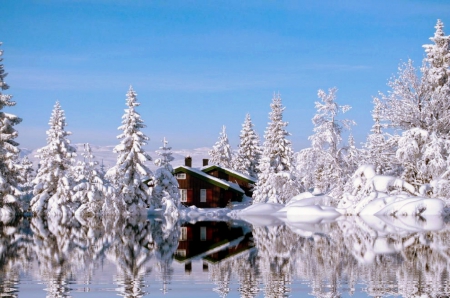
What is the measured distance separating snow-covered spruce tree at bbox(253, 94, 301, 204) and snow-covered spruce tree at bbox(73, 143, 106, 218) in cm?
1698

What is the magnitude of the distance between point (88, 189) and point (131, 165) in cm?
434

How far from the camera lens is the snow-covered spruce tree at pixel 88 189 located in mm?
49781

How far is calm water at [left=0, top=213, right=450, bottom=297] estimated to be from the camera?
12.6 m

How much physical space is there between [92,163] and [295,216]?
1740 centimetres

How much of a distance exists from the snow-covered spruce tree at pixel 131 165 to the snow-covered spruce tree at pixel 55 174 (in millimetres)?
3687

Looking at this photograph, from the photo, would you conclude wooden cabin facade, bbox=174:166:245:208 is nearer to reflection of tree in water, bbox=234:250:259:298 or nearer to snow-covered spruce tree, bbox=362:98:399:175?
snow-covered spruce tree, bbox=362:98:399:175

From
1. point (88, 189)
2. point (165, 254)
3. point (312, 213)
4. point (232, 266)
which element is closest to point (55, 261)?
point (165, 254)

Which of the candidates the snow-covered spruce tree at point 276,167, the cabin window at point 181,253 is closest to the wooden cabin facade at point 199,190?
the snow-covered spruce tree at point 276,167

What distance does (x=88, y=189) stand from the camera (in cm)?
5031

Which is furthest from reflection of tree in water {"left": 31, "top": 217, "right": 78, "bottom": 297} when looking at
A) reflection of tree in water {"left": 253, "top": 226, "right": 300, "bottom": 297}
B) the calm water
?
reflection of tree in water {"left": 253, "top": 226, "right": 300, "bottom": 297}

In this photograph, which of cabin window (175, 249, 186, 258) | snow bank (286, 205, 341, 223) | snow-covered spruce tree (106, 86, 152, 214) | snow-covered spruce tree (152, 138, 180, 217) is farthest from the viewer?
snow-covered spruce tree (152, 138, 180, 217)

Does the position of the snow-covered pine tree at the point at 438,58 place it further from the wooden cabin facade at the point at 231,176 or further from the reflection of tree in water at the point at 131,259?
the wooden cabin facade at the point at 231,176

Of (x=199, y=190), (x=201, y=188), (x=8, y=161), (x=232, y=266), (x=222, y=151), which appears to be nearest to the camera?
(x=232, y=266)

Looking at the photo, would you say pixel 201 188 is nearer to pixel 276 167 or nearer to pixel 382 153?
pixel 276 167
